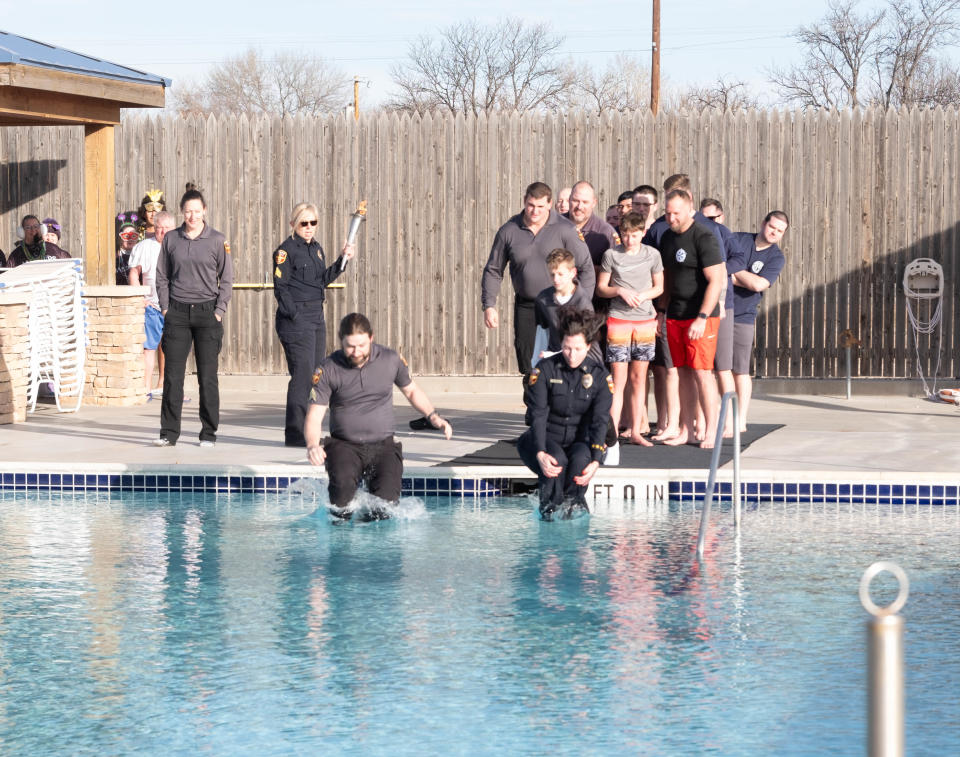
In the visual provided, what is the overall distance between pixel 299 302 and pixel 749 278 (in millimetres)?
3194

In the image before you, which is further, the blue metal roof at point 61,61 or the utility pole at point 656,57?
the utility pole at point 656,57

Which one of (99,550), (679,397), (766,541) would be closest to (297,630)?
(99,550)

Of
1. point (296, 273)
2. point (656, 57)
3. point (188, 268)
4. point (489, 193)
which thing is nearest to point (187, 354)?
point (188, 268)

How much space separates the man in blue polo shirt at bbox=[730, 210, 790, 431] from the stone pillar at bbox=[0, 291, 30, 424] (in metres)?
5.73

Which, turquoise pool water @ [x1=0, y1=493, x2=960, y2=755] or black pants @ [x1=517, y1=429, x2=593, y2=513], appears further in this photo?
black pants @ [x1=517, y1=429, x2=593, y2=513]

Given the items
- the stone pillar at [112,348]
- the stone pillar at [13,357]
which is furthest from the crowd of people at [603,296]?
the stone pillar at [112,348]

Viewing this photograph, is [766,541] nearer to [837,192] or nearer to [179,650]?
[179,650]

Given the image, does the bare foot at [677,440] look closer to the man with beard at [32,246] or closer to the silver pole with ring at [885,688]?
the man with beard at [32,246]

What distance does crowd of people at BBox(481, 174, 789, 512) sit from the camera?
9.71 metres

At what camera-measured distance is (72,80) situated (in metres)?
13.0

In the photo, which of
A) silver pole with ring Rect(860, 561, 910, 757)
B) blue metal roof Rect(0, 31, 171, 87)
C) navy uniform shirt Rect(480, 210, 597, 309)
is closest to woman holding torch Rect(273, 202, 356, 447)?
navy uniform shirt Rect(480, 210, 597, 309)

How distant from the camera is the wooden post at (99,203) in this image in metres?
13.8

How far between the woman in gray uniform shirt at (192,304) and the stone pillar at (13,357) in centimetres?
216

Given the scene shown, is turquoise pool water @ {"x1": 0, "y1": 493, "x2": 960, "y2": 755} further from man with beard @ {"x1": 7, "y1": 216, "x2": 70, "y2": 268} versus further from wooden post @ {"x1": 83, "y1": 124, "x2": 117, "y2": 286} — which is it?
man with beard @ {"x1": 7, "y1": 216, "x2": 70, "y2": 268}
